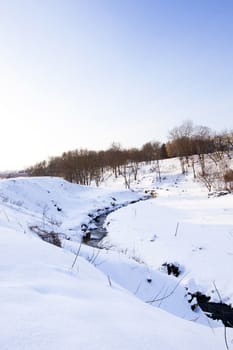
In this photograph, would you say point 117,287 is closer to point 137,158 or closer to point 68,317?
point 68,317

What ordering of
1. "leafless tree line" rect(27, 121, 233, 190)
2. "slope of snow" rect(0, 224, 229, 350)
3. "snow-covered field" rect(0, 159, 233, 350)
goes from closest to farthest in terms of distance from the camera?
"slope of snow" rect(0, 224, 229, 350) → "snow-covered field" rect(0, 159, 233, 350) → "leafless tree line" rect(27, 121, 233, 190)

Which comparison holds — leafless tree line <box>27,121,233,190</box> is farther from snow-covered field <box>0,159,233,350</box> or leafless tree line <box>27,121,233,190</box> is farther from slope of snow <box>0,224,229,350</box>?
slope of snow <box>0,224,229,350</box>

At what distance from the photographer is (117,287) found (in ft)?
9.27

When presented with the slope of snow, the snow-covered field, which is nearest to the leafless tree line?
the snow-covered field

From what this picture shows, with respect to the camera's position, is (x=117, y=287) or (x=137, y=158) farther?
(x=137, y=158)

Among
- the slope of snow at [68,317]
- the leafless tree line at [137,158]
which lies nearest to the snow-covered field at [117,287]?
the slope of snow at [68,317]

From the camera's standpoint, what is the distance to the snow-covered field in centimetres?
133

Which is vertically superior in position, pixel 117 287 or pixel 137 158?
pixel 137 158

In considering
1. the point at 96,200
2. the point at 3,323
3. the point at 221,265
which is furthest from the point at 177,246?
the point at 96,200

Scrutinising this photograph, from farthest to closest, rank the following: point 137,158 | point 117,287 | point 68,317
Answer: point 137,158
point 117,287
point 68,317

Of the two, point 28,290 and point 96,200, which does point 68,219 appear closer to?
point 96,200

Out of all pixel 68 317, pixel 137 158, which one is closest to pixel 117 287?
pixel 68 317

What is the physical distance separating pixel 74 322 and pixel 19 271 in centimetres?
87

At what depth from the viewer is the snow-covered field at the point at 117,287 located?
1335mm
